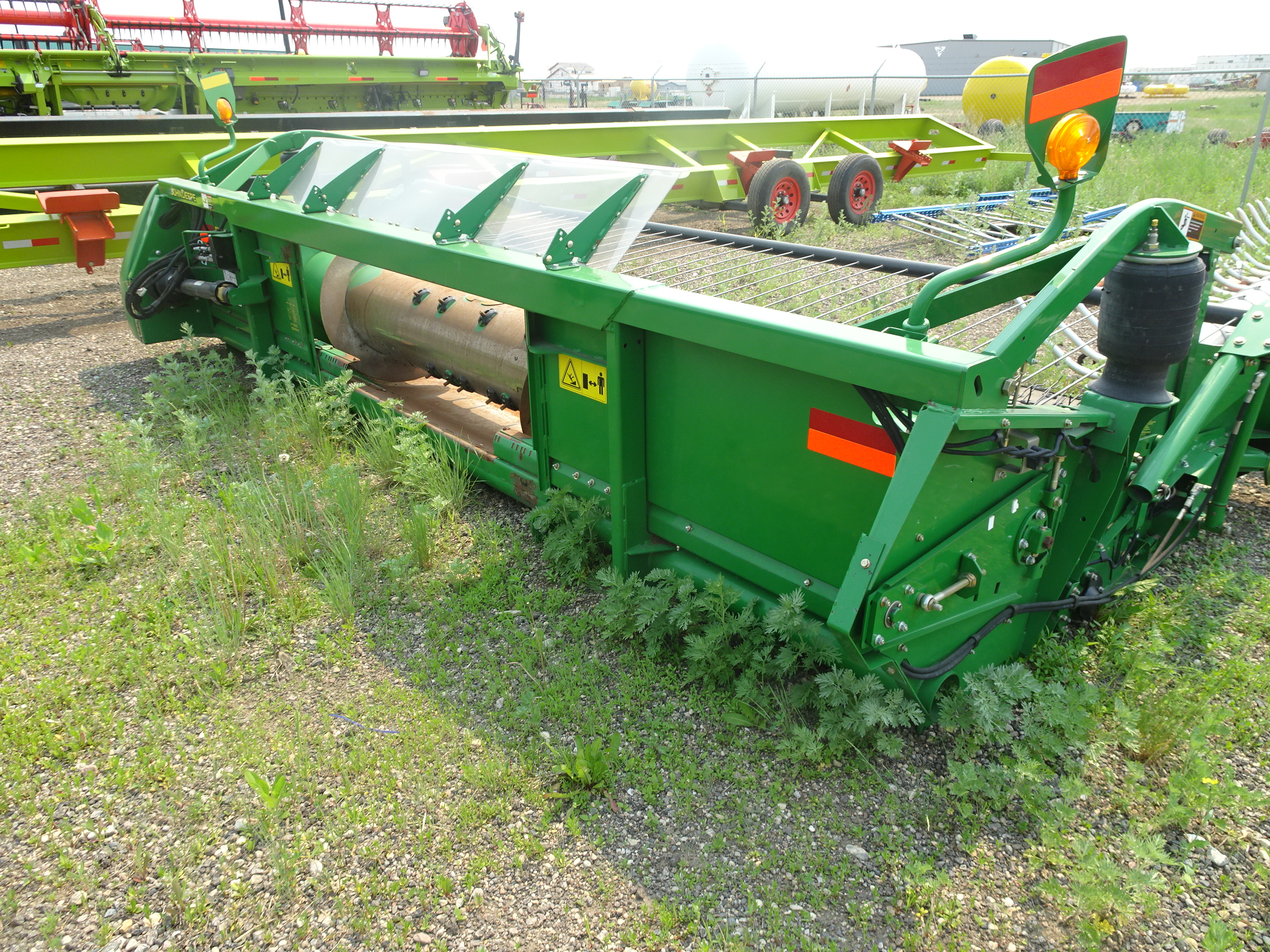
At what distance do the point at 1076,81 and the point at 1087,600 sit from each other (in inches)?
57.2

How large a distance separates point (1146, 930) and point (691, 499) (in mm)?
1595

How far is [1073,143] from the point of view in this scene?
1.85m

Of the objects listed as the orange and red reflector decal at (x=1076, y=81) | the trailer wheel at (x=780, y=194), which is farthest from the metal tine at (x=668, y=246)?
the trailer wheel at (x=780, y=194)

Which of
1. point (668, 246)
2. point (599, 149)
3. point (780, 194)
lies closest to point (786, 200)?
A: point (780, 194)

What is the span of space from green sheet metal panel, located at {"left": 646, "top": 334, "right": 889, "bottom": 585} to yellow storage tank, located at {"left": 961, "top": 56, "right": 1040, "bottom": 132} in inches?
783

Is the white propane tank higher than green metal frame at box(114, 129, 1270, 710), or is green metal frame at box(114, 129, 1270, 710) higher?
the white propane tank

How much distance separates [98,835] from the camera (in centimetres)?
215

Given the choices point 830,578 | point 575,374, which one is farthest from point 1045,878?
point 575,374

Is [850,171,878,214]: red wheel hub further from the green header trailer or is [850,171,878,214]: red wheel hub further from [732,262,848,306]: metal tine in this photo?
the green header trailer

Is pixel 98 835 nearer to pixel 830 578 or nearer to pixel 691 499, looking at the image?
pixel 691 499

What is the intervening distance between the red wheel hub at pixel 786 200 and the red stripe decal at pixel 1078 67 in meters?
6.13

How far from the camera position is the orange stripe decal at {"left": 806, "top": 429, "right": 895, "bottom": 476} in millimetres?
2189

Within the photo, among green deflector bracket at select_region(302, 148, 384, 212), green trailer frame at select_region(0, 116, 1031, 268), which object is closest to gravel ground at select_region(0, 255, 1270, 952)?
green trailer frame at select_region(0, 116, 1031, 268)

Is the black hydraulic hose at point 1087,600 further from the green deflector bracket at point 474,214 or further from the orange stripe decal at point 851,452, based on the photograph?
the green deflector bracket at point 474,214
